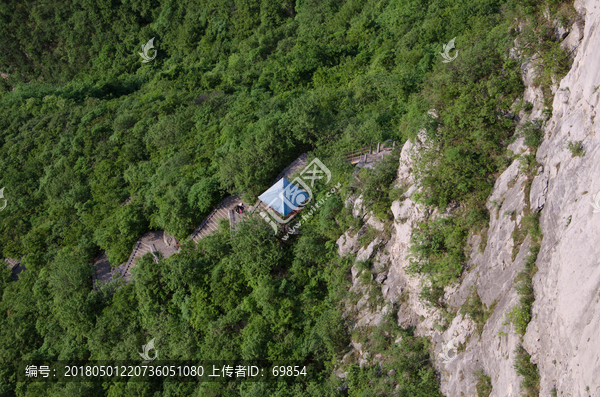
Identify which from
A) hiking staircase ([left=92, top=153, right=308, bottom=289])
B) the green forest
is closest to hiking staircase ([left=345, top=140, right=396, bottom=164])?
the green forest

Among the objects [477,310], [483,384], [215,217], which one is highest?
[477,310]

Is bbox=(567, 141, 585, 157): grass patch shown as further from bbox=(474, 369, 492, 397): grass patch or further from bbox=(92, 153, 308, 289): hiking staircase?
bbox=(92, 153, 308, 289): hiking staircase

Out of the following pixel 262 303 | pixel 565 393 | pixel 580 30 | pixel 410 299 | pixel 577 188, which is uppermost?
pixel 580 30

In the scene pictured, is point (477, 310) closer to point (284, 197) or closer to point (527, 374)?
point (527, 374)

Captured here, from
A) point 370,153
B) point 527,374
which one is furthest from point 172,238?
point 527,374

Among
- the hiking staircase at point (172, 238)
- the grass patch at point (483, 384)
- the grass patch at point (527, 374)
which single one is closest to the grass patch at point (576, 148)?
the grass patch at point (527, 374)

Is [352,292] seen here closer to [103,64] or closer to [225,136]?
[225,136]

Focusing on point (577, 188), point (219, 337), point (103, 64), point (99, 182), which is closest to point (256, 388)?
point (219, 337)
